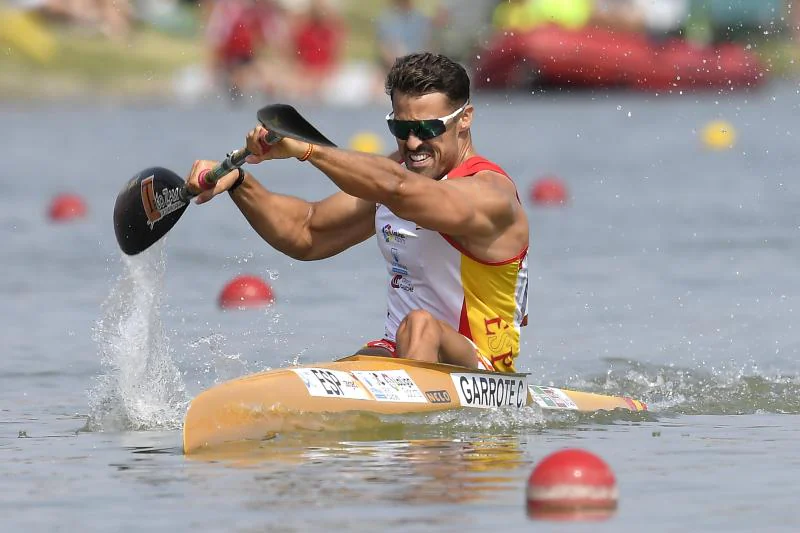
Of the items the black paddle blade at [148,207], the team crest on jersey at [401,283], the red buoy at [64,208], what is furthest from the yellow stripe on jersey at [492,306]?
the red buoy at [64,208]

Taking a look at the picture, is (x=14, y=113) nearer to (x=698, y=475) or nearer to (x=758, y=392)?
(x=758, y=392)

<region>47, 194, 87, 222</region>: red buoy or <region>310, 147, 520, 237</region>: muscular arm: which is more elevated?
<region>47, 194, 87, 222</region>: red buoy

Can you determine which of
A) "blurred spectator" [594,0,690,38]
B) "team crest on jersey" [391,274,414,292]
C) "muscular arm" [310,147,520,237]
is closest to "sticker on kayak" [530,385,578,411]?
"team crest on jersey" [391,274,414,292]

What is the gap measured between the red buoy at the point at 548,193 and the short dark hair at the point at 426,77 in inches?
438

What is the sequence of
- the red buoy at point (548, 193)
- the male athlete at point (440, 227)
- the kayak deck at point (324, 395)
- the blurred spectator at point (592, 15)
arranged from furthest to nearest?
the blurred spectator at point (592, 15), the red buoy at point (548, 193), the male athlete at point (440, 227), the kayak deck at point (324, 395)

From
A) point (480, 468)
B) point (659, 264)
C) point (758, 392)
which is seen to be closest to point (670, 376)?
point (758, 392)

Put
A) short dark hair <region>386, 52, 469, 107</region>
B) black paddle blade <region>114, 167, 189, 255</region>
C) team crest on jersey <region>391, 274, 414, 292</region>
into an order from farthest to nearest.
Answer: black paddle blade <region>114, 167, 189, 255</region> < team crest on jersey <region>391, 274, 414, 292</region> < short dark hair <region>386, 52, 469, 107</region>

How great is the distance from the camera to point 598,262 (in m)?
15.3

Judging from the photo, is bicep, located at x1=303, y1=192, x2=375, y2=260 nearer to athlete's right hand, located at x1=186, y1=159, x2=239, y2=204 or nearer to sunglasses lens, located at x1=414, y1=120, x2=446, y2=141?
athlete's right hand, located at x1=186, y1=159, x2=239, y2=204

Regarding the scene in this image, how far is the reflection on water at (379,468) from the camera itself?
6691 millimetres

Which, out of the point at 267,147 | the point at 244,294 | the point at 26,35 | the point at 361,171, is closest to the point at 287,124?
the point at 267,147

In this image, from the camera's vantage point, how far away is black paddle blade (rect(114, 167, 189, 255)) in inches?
336

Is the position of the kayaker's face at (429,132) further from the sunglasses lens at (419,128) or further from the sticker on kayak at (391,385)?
the sticker on kayak at (391,385)

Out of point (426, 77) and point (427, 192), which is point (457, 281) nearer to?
point (427, 192)
